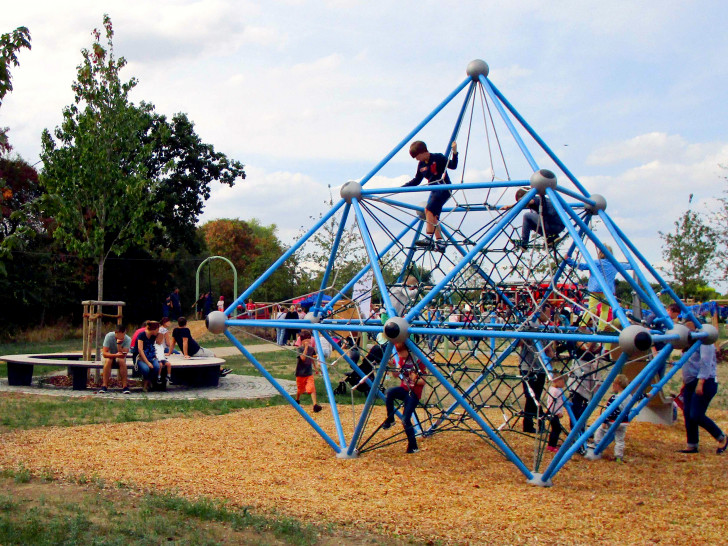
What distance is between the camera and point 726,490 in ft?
21.9

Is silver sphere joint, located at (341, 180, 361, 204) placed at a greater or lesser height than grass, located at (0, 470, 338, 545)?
greater

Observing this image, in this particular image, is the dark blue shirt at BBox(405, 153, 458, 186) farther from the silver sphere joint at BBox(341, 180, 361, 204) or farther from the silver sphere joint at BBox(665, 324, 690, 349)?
the silver sphere joint at BBox(665, 324, 690, 349)

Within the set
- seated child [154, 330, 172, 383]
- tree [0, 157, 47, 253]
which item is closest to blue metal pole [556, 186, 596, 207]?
seated child [154, 330, 172, 383]

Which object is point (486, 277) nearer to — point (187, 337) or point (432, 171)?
point (432, 171)

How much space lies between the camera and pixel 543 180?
21.3ft

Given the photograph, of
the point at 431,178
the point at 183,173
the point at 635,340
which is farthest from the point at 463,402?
the point at 183,173

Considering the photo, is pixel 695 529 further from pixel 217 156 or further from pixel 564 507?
pixel 217 156

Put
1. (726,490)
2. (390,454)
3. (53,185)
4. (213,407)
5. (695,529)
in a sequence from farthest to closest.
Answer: (53,185) < (213,407) < (390,454) < (726,490) < (695,529)

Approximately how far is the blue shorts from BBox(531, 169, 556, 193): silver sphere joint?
1.29m

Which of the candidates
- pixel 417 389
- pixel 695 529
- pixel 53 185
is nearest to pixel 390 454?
pixel 417 389

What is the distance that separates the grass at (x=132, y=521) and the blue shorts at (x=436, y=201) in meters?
3.64

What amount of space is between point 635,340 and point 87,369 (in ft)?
33.5

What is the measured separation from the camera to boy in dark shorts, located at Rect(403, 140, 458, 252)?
7746mm

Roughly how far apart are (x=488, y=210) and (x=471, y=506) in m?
3.42
